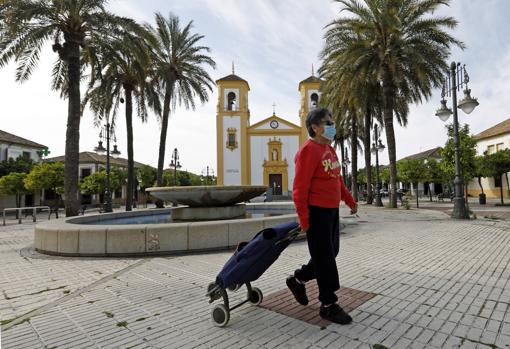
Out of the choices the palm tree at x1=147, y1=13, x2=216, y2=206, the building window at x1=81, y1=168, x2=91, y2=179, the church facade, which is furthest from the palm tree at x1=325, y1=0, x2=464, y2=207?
the building window at x1=81, y1=168, x2=91, y2=179

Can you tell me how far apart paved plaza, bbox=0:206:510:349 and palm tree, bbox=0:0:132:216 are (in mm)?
5235

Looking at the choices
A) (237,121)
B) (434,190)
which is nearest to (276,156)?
(237,121)

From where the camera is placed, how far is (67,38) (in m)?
10.0

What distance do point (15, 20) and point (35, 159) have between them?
30792 millimetres

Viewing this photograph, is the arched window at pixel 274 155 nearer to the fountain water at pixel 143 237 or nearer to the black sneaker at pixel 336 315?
the fountain water at pixel 143 237

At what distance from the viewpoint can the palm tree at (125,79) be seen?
439 inches

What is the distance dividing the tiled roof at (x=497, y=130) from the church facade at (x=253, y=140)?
65.4ft

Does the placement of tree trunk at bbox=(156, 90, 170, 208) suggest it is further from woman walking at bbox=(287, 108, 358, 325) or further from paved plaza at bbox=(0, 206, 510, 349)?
woman walking at bbox=(287, 108, 358, 325)

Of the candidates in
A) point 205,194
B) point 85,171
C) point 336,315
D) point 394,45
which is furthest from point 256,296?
point 85,171

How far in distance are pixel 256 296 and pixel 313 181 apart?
132 cm

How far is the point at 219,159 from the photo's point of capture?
4050 centimetres

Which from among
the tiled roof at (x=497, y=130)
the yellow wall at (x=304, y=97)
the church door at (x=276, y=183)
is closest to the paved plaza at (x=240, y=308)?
the tiled roof at (x=497, y=130)

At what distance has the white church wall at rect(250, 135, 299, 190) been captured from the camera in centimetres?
4169

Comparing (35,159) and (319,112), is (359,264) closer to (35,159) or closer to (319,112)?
(319,112)
